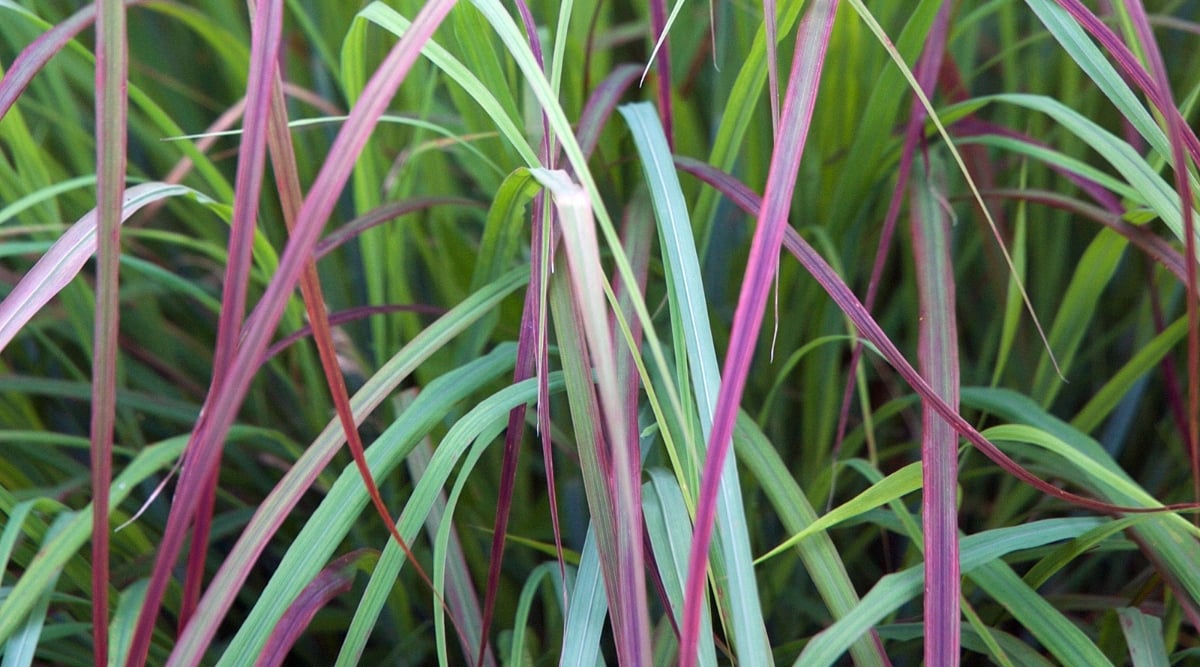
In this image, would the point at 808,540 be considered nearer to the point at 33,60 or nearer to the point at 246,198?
the point at 246,198

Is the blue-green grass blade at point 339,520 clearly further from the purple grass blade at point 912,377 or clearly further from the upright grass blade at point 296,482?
the purple grass blade at point 912,377

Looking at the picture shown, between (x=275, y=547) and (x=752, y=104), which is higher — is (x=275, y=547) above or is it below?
below

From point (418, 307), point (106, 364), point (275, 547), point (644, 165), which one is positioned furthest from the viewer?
point (275, 547)

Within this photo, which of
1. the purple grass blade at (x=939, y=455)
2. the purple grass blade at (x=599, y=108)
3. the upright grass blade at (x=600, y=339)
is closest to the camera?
the upright grass blade at (x=600, y=339)

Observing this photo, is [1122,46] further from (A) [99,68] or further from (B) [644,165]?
(A) [99,68]

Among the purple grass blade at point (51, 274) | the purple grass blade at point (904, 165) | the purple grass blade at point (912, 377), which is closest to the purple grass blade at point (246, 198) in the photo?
the purple grass blade at point (51, 274)

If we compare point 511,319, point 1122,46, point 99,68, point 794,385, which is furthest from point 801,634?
point 99,68

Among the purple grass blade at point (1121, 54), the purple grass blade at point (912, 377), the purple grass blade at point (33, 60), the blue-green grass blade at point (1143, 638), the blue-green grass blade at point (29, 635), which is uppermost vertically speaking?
the purple grass blade at point (1121, 54)
